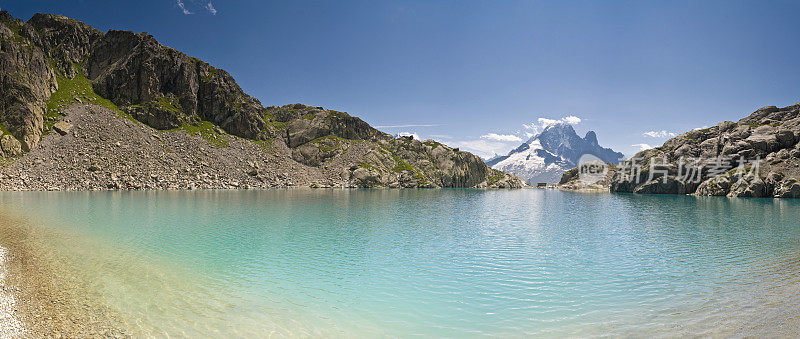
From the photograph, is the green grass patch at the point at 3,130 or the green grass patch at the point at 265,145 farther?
the green grass patch at the point at 265,145

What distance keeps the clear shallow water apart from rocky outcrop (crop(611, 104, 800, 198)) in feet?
340

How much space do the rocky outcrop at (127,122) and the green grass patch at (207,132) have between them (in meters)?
0.55

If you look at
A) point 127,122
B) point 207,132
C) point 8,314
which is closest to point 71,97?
point 127,122

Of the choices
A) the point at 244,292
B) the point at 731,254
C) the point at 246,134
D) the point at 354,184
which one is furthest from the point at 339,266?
the point at 246,134

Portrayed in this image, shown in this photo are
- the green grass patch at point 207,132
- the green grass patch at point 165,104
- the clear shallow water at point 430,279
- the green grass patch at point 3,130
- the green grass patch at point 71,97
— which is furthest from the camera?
the green grass patch at point 207,132

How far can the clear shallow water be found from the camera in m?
13.3

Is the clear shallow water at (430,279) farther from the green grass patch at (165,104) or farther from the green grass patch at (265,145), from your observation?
the green grass patch at (265,145)

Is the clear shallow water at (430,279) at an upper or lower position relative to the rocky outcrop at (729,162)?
lower

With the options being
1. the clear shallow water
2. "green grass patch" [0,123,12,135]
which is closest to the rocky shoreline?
the clear shallow water

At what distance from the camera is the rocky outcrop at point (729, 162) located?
106812 millimetres

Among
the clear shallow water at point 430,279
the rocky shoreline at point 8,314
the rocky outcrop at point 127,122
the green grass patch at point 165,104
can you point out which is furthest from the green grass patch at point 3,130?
the rocky shoreline at point 8,314

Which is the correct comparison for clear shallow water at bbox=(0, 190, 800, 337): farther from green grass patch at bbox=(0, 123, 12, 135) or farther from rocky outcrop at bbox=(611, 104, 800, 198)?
green grass patch at bbox=(0, 123, 12, 135)

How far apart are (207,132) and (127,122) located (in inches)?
1237

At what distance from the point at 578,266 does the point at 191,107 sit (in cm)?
19188
